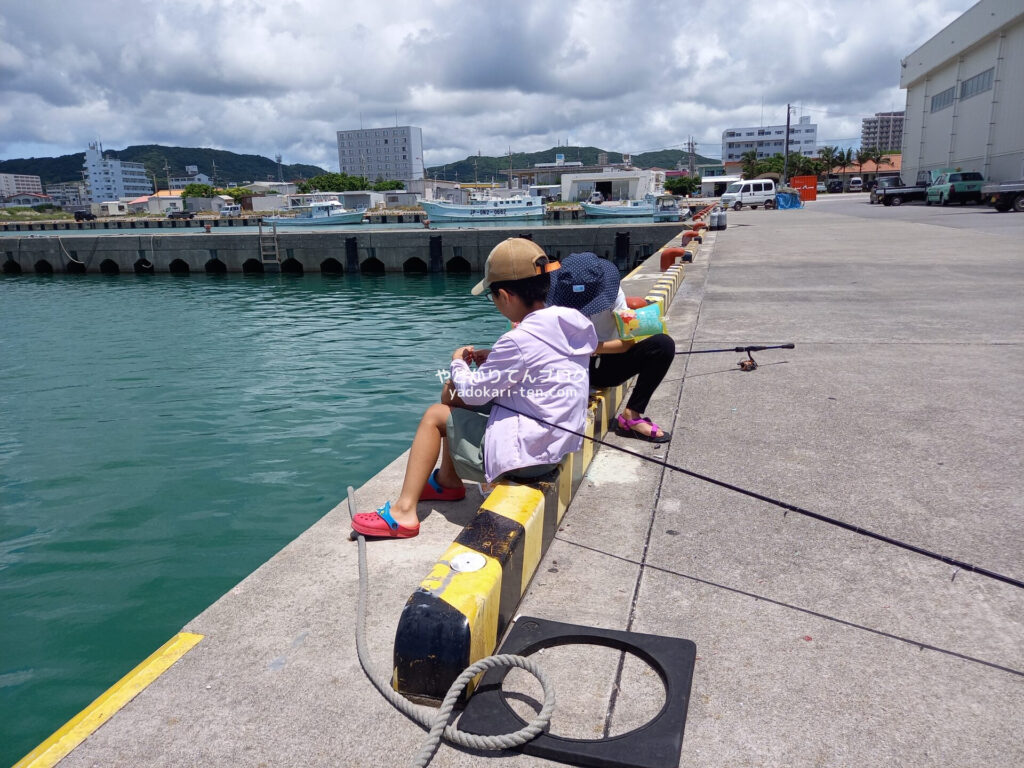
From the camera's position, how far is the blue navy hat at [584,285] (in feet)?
13.1

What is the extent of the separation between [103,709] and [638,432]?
10.6ft

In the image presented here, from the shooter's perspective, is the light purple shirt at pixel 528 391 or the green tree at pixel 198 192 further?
the green tree at pixel 198 192

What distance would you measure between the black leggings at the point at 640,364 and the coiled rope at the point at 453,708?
7.67 ft

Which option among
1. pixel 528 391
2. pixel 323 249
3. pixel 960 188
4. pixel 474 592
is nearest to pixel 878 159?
pixel 960 188

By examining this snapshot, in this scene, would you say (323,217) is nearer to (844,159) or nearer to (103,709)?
(103,709)

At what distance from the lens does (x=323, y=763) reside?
78.5 inches

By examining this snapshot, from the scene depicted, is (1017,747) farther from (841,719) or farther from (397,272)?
(397,272)

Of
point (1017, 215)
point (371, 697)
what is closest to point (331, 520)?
point (371, 697)

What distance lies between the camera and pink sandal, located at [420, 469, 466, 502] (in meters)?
3.73

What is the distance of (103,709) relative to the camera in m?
2.25

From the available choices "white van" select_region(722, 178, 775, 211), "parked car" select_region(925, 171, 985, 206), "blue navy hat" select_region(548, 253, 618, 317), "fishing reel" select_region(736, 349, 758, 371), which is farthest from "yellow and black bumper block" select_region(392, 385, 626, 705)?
"white van" select_region(722, 178, 775, 211)

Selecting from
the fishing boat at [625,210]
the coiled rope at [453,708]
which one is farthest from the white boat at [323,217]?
the coiled rope at [453,708]

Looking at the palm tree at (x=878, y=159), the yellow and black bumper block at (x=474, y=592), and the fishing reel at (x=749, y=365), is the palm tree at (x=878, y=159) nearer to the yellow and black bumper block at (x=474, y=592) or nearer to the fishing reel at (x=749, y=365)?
the fishing reel at (x=749, y=365)

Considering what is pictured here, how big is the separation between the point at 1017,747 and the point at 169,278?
33220mm
